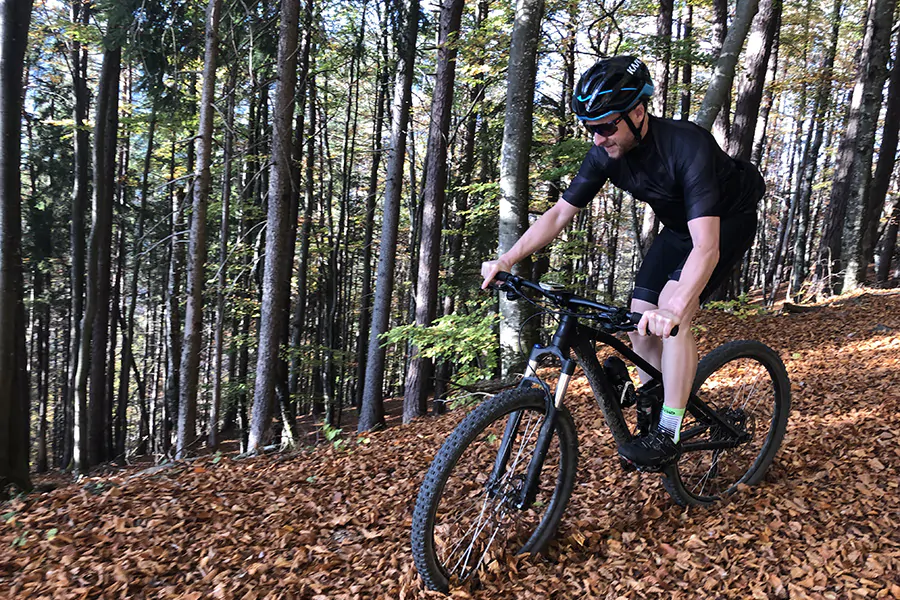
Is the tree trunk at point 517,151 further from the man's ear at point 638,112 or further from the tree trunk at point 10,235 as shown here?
the tree trunk at point 10,235

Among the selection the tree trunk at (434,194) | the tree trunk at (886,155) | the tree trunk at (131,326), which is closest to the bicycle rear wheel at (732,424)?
the tree trunk at (434,194)

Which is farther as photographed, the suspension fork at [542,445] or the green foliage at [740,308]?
the green foliage at [740,308]

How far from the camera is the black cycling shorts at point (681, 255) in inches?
110

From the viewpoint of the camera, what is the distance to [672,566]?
8.51 feet

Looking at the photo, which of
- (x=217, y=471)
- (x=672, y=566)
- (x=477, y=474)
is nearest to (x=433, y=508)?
(x=477, y=474)

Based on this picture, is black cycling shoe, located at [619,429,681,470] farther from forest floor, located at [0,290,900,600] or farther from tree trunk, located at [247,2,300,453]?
tree trunk, located at [247,2,300,453]

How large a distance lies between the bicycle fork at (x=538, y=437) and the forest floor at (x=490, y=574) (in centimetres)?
42

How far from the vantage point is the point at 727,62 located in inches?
286

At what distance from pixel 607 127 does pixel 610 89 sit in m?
A: 0.18

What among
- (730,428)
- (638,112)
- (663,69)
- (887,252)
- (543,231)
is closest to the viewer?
(638,112)

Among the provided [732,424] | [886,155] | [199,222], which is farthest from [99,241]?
[886,155]

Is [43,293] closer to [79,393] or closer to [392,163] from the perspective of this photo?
[79,393]

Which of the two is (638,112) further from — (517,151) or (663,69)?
(663,69)

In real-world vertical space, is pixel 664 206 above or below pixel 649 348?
above
